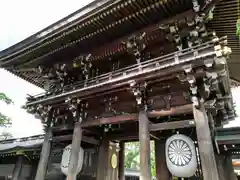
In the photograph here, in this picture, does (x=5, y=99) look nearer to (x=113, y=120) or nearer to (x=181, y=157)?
(x=113, y=120)

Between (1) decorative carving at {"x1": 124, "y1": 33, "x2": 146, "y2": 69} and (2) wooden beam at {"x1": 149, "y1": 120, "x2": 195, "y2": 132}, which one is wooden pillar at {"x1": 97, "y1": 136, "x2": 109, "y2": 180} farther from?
(1) decorative carving at {"x1": 124, "y1": 33, "x2": 146, "y2": 69}

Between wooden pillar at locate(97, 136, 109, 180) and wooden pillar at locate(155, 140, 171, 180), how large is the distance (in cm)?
212

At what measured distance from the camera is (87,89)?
677 cm

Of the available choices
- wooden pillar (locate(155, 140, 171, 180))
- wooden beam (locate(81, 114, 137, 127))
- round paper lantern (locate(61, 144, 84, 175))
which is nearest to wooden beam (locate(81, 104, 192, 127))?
Result: wooden beam (locate(81, 114, 137, 127))

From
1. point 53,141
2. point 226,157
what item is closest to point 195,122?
point 226,157

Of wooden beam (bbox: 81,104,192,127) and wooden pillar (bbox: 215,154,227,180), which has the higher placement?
wooden beam (bbox: 81,104,192,127)

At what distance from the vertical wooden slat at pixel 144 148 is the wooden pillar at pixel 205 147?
1389mm

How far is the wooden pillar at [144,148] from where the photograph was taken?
5.22 metres

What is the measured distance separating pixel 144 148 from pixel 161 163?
2.17 meters

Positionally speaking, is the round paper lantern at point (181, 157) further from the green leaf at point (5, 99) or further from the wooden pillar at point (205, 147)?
the green leaf at point (5, 99)

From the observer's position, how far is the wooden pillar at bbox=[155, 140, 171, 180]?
→ 693cm

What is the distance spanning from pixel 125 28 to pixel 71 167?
5148mm

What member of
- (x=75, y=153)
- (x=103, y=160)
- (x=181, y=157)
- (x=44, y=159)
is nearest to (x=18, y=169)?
(x=44, y=159)

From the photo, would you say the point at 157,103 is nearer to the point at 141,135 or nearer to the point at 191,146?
the point at 141,135
